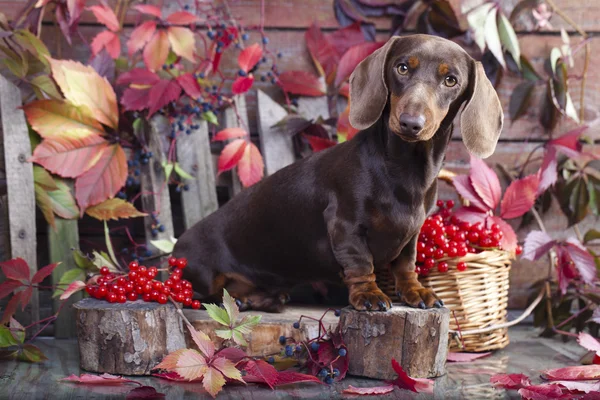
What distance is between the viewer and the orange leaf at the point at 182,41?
8.01 ft

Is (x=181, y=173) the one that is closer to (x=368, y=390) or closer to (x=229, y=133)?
(x=229, y=133)

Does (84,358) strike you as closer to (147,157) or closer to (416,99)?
(147,157)

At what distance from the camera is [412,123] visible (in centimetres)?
158

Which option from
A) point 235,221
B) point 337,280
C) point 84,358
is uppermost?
point 235,221

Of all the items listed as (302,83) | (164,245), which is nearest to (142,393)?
(164,245)

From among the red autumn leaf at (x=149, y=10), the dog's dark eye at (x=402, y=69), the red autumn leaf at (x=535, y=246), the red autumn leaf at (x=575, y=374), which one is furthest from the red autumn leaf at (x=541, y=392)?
the red autumn leaf at (x=149, y=10)

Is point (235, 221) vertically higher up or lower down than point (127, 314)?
higher up

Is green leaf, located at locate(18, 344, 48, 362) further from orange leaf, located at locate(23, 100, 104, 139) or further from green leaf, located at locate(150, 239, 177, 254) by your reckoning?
orange leaf, located at locate(23, 100, 104, 139)

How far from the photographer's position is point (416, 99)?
1618mm

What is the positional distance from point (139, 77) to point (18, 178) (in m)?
0.51

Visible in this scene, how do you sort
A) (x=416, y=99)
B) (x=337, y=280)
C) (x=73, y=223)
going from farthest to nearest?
1. (x=73, y=223)
2. (x=337, y=280)
3. (x=416, y=99)

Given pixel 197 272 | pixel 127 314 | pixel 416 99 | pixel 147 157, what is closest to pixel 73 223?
pixel 147 157

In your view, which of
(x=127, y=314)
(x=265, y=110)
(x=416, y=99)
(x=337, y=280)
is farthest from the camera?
(x=265, y=110)

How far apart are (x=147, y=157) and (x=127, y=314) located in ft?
2.53
